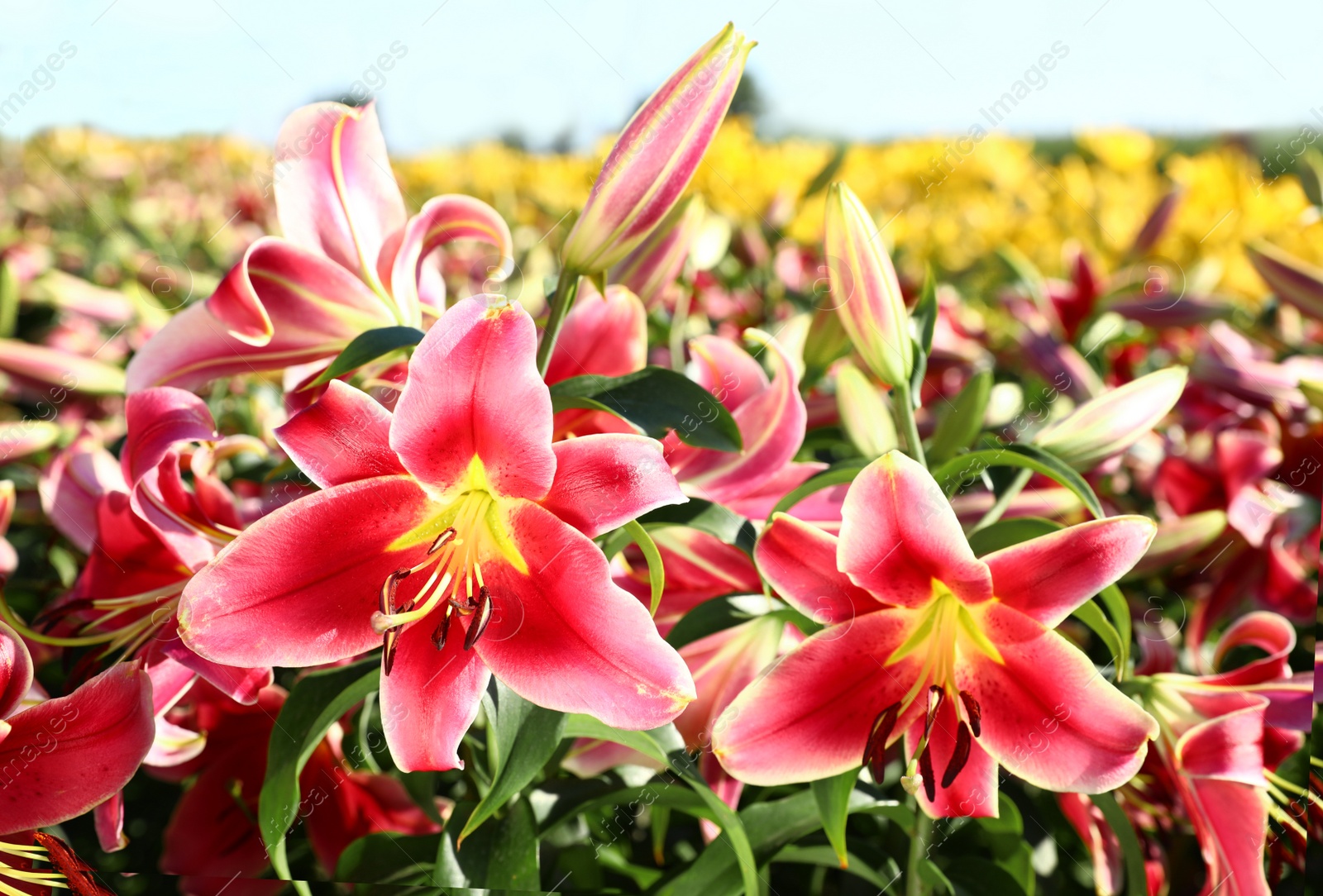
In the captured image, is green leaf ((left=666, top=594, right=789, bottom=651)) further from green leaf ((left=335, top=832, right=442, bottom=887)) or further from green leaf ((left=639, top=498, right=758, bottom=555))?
green leaf ((left=335, top=832, right=442, bottom=887))

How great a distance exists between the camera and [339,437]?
0.47 metres

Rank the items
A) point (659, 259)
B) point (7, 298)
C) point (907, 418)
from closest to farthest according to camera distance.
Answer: point (907, 418)
point (659, 259)
point (7, 298)

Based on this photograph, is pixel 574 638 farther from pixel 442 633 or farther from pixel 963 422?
pixel 963 422

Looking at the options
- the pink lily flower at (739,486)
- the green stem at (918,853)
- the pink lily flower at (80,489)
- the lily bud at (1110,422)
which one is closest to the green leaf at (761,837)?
the green stem at (918,853)

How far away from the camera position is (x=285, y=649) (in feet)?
1.55

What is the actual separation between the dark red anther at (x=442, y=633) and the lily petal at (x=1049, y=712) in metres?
0.25

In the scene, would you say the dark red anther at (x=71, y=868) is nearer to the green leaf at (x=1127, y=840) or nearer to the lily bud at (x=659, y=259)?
the lily bud at (x=659, y=259)

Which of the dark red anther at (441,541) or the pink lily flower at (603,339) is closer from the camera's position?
the dark red anther at (441,541)

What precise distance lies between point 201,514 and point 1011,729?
0.46 metres

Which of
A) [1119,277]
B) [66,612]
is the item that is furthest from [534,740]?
[1119,277]

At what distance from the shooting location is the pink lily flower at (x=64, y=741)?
0.54 m

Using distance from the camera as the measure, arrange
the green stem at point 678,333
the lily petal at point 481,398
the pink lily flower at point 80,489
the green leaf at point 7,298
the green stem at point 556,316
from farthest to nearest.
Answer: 1. the green leaf at point 7,298
2. the green stem at point 678,333
3. the pink lily flower at point 80,489
4. the green stem at point 556,316
5. the lily petal at point 481,398

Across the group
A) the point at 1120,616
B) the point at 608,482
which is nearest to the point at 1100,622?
the point at 1120,616

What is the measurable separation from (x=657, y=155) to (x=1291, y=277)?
750 millimetres
